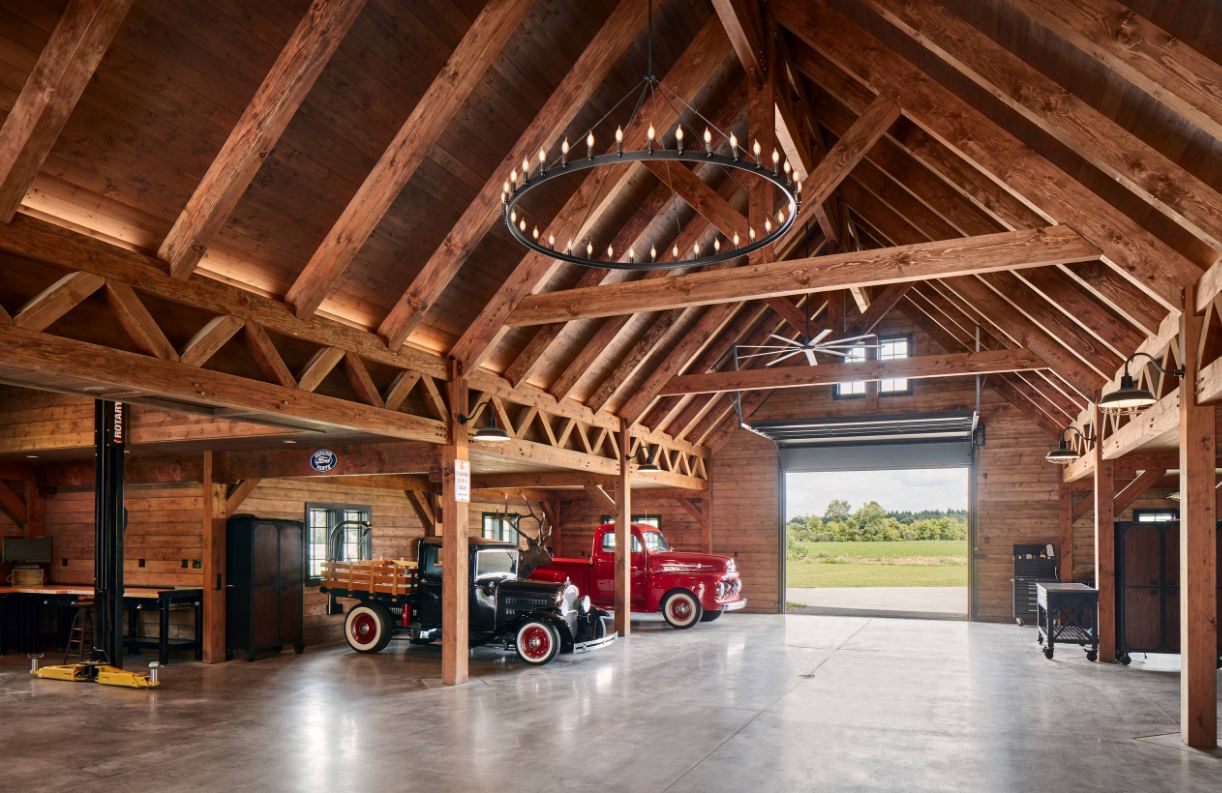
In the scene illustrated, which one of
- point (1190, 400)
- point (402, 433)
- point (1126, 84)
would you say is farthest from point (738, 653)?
point (1126, 84)

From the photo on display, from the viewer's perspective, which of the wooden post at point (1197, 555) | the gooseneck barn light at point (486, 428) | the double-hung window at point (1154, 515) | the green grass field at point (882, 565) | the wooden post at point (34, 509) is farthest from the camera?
the green grass field at point (882, 565)

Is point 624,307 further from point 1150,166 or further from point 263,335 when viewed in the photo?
point 1150,166

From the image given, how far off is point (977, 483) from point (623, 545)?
286 inches

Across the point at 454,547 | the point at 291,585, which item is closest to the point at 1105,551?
the point at 454,547

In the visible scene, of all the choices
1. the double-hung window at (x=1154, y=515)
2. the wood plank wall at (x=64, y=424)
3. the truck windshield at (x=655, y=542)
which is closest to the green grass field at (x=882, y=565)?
the double-hung window at (x=1154, y=515)

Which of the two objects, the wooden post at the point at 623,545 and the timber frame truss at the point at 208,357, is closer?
the timber frame truss at the point at 208,357

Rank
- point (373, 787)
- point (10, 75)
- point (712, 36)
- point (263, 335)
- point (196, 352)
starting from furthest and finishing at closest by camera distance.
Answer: point (712, 36) → point (263, 335) → point (196, 352) → point (373, 787) → point (10, 75)

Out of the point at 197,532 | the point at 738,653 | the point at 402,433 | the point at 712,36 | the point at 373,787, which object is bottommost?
the point at 738,653

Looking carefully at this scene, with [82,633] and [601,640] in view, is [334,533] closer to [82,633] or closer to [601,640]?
[82,633]

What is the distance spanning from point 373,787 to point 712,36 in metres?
6.87

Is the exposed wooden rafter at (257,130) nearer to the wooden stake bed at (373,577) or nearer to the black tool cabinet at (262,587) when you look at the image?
the black tool cabinet at (262,587)

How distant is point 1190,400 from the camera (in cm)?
703

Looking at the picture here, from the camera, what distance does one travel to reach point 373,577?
38.0 feet

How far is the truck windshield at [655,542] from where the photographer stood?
15.6 meters
